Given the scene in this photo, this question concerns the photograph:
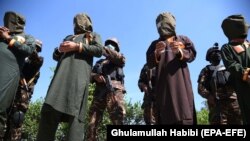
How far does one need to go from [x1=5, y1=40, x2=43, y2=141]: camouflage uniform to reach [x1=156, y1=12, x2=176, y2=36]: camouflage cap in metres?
2.48

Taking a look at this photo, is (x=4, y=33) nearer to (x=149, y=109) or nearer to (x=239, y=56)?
(x=239, y=56)

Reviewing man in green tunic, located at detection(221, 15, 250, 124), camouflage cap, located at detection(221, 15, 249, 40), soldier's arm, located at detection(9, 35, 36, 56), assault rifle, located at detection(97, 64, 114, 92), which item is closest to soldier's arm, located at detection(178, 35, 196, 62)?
man in green tunic, located at detection(221, 15, 250, 124)

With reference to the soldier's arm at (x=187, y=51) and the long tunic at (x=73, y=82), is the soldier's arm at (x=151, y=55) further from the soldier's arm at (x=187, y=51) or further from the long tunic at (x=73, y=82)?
the long tunic at (x=73, y=82)

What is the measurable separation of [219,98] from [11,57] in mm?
3442

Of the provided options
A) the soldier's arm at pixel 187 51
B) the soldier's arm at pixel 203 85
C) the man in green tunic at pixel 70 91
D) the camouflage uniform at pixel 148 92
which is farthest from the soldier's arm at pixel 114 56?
the soldier's arm at pixel 187 51

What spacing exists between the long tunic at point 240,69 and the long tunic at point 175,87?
18.3 inches

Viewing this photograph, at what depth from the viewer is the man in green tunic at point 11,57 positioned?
4.54 meters

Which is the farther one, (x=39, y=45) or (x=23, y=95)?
(x=39, y=45)

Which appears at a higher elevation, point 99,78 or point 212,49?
point 212,49

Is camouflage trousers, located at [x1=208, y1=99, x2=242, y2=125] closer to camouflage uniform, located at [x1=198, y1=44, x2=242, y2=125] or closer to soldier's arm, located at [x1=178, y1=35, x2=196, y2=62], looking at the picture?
camouflage uniform, located at [x1=198, y1=44, x2=242, y2=125]

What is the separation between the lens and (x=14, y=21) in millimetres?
5238

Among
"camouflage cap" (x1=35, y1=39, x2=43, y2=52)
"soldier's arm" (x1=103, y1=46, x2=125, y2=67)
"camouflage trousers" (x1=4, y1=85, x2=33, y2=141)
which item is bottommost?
"camouflage trousers" (x1=4, y1=85, x2=33, y2=141)

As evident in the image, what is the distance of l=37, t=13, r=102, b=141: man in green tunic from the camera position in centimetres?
Answer: 413

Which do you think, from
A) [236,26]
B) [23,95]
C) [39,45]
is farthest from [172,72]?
[39,45]
